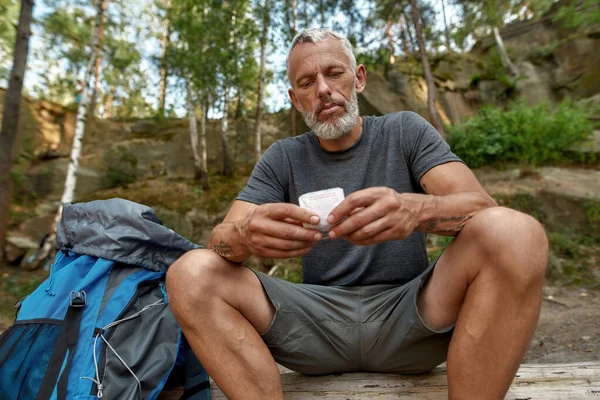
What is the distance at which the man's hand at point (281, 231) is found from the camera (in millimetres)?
1357

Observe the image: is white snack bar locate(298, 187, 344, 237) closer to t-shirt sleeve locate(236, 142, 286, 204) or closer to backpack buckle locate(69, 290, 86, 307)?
t-shirt sleeve locate(236, 142, 286, 204)

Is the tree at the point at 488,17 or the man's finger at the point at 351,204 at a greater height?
the tree at the point at 488,17

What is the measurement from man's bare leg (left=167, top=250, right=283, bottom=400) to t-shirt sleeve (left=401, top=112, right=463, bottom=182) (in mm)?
1094

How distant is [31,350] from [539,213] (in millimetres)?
7887

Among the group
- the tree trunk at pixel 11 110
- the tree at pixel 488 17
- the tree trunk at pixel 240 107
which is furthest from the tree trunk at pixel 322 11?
the tree trunk at pixel 11 110

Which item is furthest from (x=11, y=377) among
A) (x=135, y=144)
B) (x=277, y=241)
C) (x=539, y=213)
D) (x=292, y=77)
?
(x=135, y=144)

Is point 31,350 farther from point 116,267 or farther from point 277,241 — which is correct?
point 277,241

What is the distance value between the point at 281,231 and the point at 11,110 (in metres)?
6.09

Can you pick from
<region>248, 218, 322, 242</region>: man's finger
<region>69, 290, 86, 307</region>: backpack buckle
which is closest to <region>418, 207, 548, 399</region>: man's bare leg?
<region>248, 218, 322, 242</region>: man's finger

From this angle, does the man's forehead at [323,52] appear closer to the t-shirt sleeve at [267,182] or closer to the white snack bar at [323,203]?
the t-shirt sleeve at [267,182]

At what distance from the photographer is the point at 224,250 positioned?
5.29ft

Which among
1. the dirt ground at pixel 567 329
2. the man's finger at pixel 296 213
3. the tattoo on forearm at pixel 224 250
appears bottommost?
the dirt ground at pixel 567 329

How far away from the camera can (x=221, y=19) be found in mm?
11773

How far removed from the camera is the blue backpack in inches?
64.0
